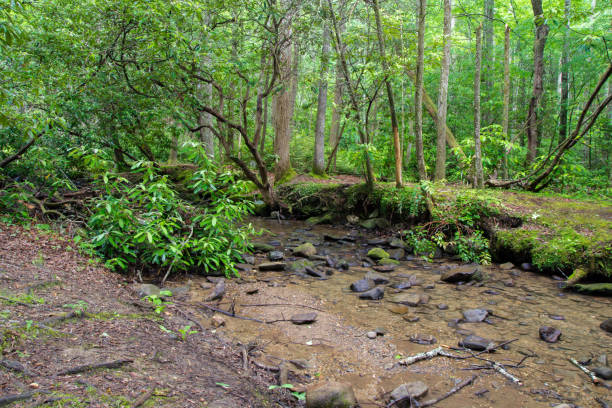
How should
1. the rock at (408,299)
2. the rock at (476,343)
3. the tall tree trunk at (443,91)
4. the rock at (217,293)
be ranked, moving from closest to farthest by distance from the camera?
the rock at (476,343), the rock at (217,293), the rock at (408,299), the tall tree trunk at (443,91)

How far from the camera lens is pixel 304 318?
4836mm

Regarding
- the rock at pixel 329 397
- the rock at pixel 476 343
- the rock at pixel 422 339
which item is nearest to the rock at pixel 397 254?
the rock at pixel 422 339

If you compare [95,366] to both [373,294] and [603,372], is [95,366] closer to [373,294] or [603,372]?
[373,294]

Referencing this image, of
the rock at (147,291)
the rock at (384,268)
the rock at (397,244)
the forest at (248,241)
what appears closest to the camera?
the forest at (248,241)

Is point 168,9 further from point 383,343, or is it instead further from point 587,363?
point 587,363

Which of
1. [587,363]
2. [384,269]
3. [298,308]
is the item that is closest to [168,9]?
[298,308]

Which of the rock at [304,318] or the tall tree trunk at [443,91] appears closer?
the rock at [304,318]

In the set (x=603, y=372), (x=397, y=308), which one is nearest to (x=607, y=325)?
(x=603, y=372)

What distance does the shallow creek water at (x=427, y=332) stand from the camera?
353cm

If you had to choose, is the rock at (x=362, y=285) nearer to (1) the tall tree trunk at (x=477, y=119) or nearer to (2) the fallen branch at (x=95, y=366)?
(2) the fallen branch at (x=95, y=366)

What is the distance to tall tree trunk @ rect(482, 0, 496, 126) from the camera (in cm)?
1533

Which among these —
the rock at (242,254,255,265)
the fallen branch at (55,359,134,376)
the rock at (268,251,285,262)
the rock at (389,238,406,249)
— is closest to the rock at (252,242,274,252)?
the rock at (268,251,285,262)

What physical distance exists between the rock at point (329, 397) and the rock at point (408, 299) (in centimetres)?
288

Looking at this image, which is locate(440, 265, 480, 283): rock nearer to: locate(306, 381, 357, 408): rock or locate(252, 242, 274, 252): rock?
locate(252, 242, 274, 252): rock
